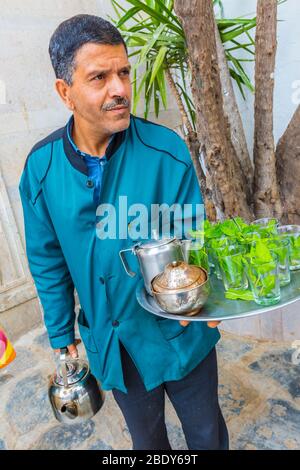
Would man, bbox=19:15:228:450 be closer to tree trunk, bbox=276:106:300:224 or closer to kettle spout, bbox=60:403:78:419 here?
kettle spout, bbox=60:403:78:419

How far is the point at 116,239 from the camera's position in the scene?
1.28 metres

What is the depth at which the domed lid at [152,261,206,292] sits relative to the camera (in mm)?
1145

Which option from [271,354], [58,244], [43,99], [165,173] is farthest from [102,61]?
[43,99]

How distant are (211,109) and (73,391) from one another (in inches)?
68.0

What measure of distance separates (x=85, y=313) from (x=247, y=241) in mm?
652

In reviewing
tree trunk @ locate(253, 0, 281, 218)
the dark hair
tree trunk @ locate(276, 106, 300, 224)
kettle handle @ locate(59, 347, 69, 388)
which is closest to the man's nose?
the dark hair

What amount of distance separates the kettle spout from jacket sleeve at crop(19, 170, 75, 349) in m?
0.23

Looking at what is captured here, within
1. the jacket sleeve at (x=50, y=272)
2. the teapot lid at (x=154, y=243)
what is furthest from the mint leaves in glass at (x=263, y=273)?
the jacket sleeve at (x=50, y=272)

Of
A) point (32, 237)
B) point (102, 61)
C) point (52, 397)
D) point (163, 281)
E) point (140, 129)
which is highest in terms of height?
point (102, 61)

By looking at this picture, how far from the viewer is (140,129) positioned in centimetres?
130
